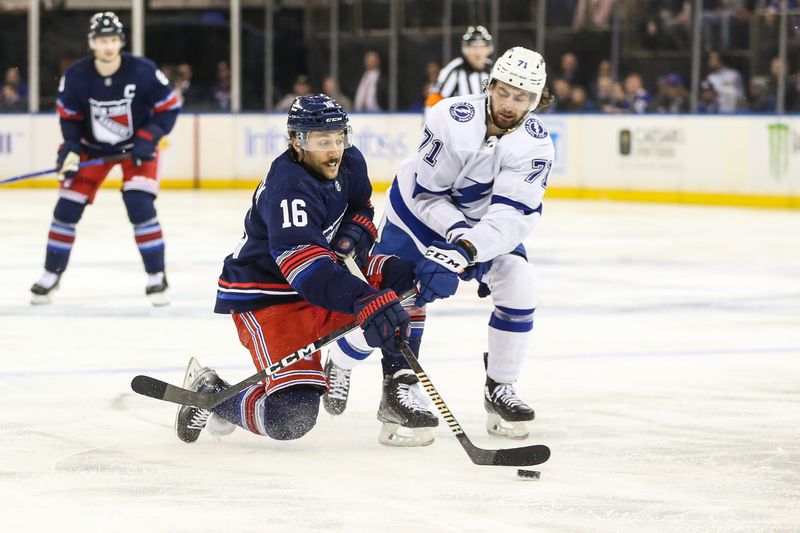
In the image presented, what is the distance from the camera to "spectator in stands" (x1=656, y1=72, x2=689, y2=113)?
11.8 meters

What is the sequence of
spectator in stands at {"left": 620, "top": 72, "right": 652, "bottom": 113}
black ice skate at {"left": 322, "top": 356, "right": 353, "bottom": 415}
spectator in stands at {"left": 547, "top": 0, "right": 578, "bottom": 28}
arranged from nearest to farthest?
1. black ice skate at {"left": 322, "top": 356, "right": 353, "bottom": 415}
2. spectator in stands at {"left": 620, "top": 72, "right": 652, "bottom": 113}
3. spectator in stands at {"left": 547, "top": 0, "right": 578, "bottom": 28}

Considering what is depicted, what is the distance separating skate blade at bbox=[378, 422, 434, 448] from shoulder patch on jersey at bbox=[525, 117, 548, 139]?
2.44 ft

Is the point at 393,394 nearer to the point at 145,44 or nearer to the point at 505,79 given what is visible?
the point at 505,79

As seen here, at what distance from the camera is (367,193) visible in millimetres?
3461

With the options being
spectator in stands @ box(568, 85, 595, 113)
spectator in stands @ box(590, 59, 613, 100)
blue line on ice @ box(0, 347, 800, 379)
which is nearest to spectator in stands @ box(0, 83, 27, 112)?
spectator in stands @ box(568, 85, 595, 113)

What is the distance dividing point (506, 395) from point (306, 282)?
0.68m

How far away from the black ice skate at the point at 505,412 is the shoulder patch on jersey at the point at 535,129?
0.60 m

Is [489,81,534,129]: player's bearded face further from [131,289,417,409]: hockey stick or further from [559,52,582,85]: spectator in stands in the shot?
[559,52,582,85]: spectator in stands

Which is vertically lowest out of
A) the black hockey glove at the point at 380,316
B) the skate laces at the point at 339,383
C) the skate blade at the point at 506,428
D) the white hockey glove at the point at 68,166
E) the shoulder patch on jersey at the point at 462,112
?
the skate blade at the point at 506,428

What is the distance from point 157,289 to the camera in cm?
590

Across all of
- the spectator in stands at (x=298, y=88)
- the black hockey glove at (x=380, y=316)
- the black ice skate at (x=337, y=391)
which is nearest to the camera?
the black hockey glove at (x=380, y=316)

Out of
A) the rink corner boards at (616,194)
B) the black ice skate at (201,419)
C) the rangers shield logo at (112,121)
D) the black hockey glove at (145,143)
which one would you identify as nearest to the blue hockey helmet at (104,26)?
the rangers shield logo at (112,121)

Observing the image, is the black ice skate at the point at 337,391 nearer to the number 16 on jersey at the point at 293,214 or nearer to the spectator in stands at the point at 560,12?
the number 16 on jersey at the point at 293,214

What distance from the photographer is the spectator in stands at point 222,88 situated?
13547 mm
